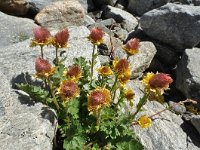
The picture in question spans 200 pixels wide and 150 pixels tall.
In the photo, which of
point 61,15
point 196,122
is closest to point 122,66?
point 196,122

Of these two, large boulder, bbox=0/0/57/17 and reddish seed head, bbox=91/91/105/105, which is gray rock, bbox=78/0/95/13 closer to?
large boulder, bbox=0/0/57/17

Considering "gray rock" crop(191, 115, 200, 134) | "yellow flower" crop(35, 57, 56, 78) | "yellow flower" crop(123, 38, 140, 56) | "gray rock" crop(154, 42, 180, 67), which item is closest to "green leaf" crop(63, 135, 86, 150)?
"yellow flower" crop(35, 57, 56, 78)

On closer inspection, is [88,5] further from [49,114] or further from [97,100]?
[97,100]

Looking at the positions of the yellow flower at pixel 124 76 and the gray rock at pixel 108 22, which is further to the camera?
the gray rock at pixel 108 22

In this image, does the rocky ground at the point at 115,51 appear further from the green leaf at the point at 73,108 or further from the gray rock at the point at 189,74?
the green leaf at the point at 73,108

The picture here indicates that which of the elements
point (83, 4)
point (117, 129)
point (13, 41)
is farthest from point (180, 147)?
point (83, 4)

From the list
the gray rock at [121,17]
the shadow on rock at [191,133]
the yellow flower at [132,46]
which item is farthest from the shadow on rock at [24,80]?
the gray rock at [121,17]
